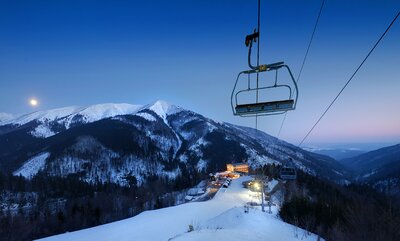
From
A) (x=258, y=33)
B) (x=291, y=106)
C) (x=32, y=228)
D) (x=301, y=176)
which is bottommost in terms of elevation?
(x=32, y=228)

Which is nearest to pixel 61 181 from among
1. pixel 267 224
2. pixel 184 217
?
pixel 184 217

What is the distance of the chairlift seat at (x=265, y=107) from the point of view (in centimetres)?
882

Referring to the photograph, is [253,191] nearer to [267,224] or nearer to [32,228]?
[267,224]

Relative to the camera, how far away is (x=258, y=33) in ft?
24.3

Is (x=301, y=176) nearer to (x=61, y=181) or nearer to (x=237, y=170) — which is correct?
(x=237, y=170)

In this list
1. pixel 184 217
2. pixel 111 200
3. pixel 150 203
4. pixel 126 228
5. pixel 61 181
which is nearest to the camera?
pixel 126 228

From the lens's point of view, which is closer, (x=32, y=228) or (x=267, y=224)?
(x=267, y=224)

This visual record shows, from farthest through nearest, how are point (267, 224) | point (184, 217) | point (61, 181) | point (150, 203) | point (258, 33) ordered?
point (61, 181) < point (150, 203) < point (184, 217) < point (267, 224) < point (258, 33)

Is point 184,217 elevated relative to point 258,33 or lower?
lower

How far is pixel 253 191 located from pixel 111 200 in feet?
235

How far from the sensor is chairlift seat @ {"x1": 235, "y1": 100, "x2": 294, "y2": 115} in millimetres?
8820

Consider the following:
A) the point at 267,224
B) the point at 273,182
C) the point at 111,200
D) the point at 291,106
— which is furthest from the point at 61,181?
the point at 291,106

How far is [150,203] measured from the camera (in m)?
111

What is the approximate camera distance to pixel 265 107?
29.8 ft
